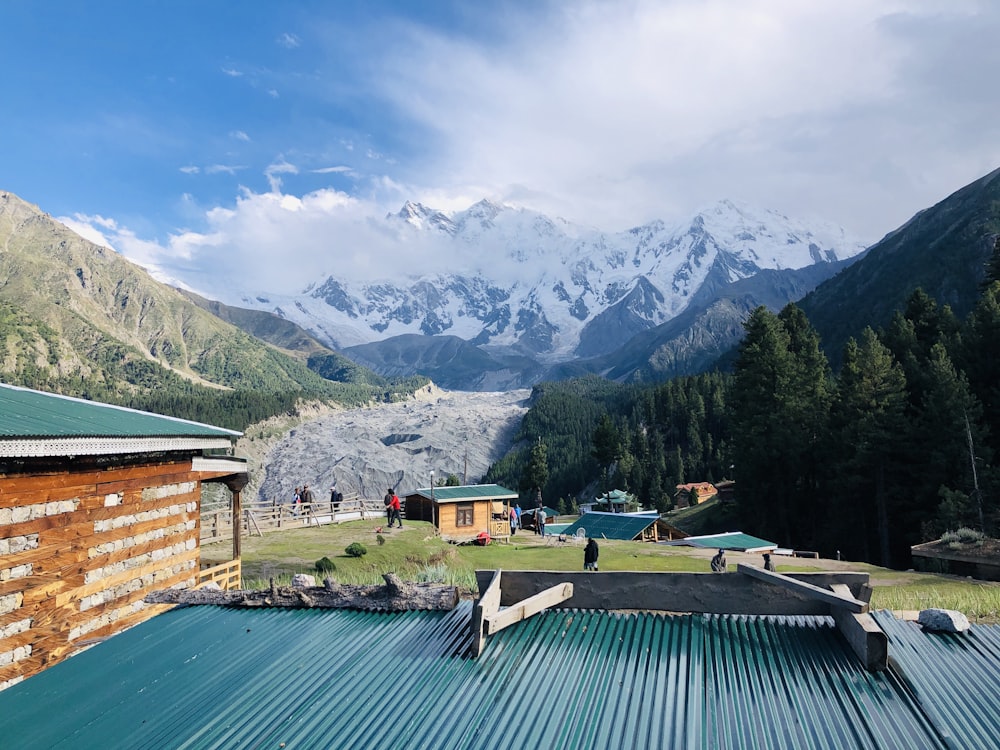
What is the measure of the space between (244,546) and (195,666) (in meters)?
20.8

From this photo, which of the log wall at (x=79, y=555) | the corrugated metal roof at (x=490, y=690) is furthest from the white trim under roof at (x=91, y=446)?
the corrugated metal roof at (x=490, y=690)

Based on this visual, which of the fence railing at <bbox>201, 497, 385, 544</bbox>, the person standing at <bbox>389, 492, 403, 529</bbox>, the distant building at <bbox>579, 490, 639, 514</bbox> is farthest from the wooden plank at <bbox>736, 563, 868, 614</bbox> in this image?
the distant building at <bbox>579, 490, 639, 514</bbox>

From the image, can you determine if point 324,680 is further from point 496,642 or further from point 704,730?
point 704,730

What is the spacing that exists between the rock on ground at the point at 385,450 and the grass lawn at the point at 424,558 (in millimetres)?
58936

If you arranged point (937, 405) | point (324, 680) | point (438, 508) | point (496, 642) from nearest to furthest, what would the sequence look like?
point (324, 680), point (496, 642), point (937, 405), point (438, 508)

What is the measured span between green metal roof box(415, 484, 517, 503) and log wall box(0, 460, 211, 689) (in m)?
28.0

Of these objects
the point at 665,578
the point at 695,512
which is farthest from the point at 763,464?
the point at 665,578

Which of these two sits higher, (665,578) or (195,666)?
(665,578)

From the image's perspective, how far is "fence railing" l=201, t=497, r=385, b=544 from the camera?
28.5 meters

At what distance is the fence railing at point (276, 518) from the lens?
2853cm

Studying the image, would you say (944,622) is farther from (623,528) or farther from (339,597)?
(623,528)

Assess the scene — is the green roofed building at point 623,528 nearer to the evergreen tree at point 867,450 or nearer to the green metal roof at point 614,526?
the green metal roof at point 614,526

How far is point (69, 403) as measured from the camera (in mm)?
14594

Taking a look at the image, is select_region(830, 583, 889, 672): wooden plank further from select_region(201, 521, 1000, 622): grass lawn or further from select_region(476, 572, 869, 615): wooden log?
select_region(201, 521, 1000, 622): grass lawn
